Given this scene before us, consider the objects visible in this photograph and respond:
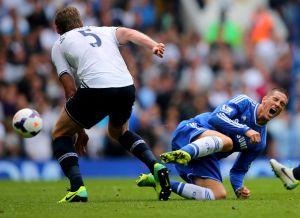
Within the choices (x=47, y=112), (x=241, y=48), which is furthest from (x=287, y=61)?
(x=47, y=112)

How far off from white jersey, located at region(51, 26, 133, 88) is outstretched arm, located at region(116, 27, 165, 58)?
0.31 feet

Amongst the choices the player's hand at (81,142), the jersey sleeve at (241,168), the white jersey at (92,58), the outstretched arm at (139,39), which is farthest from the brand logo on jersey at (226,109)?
the player's hand at (81,142)

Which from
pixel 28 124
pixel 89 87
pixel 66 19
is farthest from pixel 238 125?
pixel 28 124

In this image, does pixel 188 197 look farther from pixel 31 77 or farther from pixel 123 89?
pixel 31 77

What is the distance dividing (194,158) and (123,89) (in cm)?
106

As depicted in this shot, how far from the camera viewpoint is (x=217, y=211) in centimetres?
834

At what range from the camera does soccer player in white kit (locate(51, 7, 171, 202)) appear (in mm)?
9445

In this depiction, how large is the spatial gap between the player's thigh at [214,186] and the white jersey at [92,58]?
1.41m

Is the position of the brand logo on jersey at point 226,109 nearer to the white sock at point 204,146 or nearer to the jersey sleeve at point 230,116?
the jersey sleeve at point 230,116

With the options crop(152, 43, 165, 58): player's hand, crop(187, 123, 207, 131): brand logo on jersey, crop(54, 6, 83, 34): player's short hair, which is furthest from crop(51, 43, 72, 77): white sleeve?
crop(187, 123, 207, 131): brand logo on jersey

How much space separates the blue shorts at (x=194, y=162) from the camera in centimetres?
999

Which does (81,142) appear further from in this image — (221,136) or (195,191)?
(221,136)

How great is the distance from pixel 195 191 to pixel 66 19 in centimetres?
239

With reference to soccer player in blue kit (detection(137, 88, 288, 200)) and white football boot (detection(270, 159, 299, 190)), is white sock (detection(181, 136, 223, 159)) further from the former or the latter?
white football boot (detection(270, 159, 299, 190))
